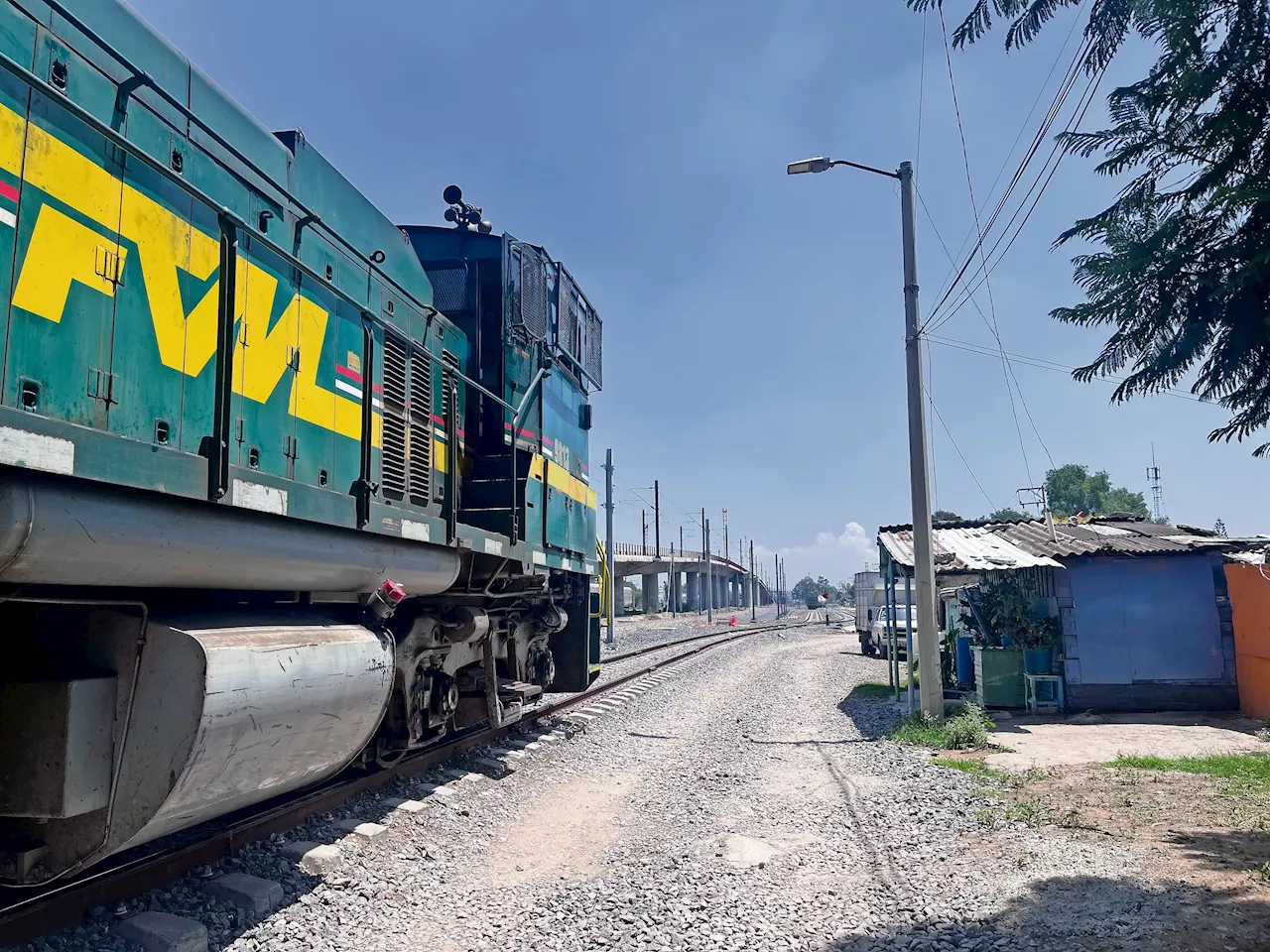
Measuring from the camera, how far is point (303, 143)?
217 inches

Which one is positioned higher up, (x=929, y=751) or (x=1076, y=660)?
(x=1076, y=660)

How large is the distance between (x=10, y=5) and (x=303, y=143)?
7.33 ft

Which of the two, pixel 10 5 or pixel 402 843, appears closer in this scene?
pixel 10 5

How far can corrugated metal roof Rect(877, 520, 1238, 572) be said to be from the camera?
440 inches

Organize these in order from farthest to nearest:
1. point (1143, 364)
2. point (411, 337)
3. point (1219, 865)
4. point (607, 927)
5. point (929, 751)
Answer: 1. point (929, 751)
2. point (411, 337)
3. point (1219, 865)
4. point (607, 927)
5. point (1143, 364)

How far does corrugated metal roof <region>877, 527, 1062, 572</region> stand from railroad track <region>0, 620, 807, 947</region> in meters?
7.34

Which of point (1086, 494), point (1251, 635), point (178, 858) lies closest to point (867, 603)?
point (1251, 635)

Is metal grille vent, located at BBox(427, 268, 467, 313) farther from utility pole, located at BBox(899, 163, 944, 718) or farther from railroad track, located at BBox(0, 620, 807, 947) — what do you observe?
utility pole, located at BBox(899, 163, 944, 718)

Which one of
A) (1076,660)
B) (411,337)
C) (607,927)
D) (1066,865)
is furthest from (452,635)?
(1076,660)

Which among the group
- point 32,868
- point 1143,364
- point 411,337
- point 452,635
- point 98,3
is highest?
point 98,3

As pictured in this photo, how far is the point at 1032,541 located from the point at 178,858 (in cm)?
1176

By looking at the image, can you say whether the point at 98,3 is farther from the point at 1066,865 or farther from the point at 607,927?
the point at 1066,865

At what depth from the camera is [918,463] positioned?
10391mm

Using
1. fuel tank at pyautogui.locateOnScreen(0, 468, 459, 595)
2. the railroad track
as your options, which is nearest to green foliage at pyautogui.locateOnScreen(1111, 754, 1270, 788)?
the railroad track
